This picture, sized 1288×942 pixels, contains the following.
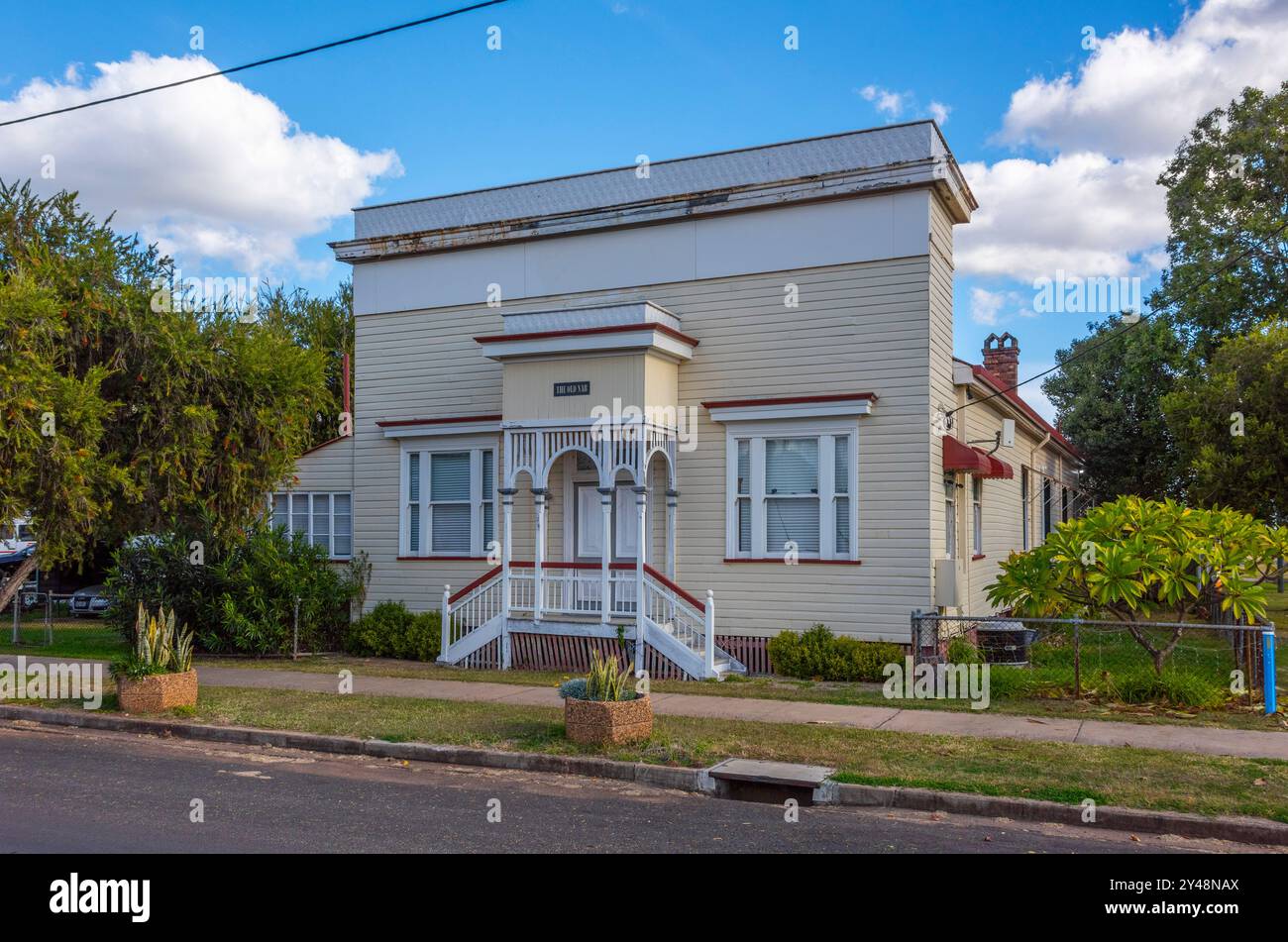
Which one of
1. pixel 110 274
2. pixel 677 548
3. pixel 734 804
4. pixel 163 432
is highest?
pixel 110 274

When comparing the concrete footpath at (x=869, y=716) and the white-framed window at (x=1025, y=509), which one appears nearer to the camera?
the concrete footpath at (x=869, y=716)

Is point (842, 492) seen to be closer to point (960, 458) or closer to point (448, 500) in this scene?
point (960, 458)

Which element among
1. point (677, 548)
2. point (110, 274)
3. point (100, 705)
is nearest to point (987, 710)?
point (677, 548)

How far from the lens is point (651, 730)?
10.8 metres

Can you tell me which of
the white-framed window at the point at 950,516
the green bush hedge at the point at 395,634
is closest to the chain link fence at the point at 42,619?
the green bush hedge at the point at 395,634

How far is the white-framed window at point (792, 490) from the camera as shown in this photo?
15.8m

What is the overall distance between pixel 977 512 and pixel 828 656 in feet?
18.8

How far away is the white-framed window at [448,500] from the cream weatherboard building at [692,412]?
1.5 inches

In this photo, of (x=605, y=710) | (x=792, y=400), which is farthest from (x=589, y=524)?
(x=605, y=710)

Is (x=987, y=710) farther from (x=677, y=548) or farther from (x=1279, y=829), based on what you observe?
(x=677, y=548)

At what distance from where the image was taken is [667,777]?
9.45 metres

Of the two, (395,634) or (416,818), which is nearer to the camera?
(416,818)

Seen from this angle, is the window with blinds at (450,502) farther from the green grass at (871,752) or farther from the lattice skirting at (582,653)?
the green grass at (871,752)

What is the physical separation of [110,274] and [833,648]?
11.7 metres
